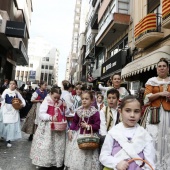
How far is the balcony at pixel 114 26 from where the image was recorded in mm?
13930

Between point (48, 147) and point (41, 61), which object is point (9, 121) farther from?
point (41, 61)

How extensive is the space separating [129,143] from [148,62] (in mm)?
6846

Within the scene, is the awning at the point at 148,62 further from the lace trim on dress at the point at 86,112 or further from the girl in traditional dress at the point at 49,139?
the lace trim on dress at the point at 86,112

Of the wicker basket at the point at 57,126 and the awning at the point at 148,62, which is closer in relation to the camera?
the wicker basket at the point at 57,126

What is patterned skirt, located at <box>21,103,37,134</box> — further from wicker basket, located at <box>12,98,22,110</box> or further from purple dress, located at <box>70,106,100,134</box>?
purple dress, located at <box>70,106,100,134</box>

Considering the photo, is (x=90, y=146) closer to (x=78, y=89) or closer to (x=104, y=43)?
(x=78, y=89)

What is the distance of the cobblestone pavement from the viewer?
14.9 feet

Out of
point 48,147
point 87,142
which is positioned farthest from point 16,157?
point 87,142

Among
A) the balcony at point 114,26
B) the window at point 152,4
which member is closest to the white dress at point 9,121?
the window at point 152,4

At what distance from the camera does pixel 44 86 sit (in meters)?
7.57

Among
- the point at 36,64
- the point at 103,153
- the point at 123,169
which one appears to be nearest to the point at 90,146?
the point at 103,153

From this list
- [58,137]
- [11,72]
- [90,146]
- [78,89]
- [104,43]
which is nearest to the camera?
[90,146]

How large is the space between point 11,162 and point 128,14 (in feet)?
38.9

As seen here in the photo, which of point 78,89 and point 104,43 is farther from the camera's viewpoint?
point 104,43
